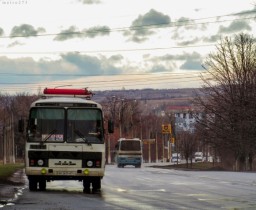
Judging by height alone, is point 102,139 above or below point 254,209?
above

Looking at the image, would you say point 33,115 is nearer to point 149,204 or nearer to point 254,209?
point 149,204

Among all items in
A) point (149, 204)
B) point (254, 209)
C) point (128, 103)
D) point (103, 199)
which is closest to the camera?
point (254, 209)

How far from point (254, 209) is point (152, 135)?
12002 centimetres

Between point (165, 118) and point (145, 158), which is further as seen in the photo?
point (165, 118)

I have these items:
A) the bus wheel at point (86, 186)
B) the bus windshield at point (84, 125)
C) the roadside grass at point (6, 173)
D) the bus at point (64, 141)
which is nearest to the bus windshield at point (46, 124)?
the bus at point (64, 141)

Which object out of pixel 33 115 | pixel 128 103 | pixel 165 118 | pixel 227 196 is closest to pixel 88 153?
pixel 33 115

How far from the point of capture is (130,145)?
65.6 m

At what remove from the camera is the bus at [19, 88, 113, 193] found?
21.9m

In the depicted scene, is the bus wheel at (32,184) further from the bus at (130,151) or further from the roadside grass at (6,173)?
A: the bus at (130,151)

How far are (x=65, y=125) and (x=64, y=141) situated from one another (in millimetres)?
573

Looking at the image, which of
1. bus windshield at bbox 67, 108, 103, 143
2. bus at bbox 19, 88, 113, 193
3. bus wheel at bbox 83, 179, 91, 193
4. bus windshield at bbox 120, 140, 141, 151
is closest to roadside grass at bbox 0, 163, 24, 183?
bus wheel at bbox 83, 179, 91, 193

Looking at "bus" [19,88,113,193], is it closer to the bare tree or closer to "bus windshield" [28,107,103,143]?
"bus windshield" [28,107,103,143]

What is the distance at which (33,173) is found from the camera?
22.0 meters

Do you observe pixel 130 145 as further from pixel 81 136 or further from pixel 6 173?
pixel 81 136
